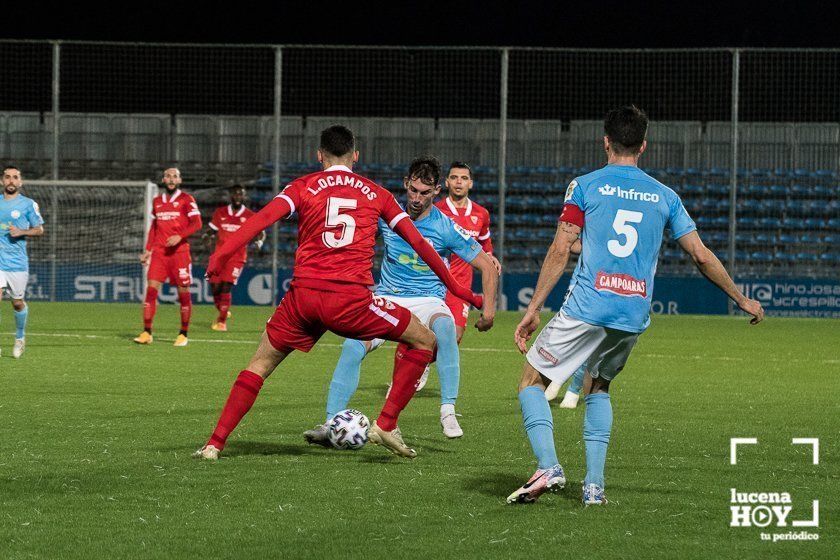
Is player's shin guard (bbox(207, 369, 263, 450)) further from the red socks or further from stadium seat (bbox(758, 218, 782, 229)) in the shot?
stadium seat (bbox(758, 218, 782, 229))

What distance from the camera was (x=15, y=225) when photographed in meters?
13.4

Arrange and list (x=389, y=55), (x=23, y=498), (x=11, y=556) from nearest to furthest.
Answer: (x=11, y=556), (x=23, y=498), (x=389, y=55)

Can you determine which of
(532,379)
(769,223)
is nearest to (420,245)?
(532,379)

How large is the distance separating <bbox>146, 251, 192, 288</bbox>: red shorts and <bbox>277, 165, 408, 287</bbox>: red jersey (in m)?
9.69

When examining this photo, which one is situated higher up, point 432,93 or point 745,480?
point 432,93

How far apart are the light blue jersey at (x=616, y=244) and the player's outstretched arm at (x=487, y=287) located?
1259 millimetres

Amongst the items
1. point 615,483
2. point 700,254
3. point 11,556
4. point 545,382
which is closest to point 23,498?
point 11,556

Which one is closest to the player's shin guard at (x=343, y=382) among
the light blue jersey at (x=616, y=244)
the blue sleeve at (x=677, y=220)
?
the light blue jersey at (x=616, y=244)

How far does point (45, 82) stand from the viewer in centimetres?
2680

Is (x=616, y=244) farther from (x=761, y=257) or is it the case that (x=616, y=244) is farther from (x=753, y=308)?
(x=761, y=257)

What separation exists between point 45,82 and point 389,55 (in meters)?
7.71

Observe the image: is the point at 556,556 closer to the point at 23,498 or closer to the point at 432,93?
the point at 23,498

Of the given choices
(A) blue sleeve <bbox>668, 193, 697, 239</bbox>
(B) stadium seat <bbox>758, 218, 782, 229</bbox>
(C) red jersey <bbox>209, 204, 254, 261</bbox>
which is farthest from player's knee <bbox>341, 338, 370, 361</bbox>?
(B) stadium seat <bbox>758, 218, 782, 229</bbox>

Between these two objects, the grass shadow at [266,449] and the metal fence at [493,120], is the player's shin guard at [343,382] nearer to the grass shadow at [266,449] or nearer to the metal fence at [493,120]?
the grass shadow at [266,449]
